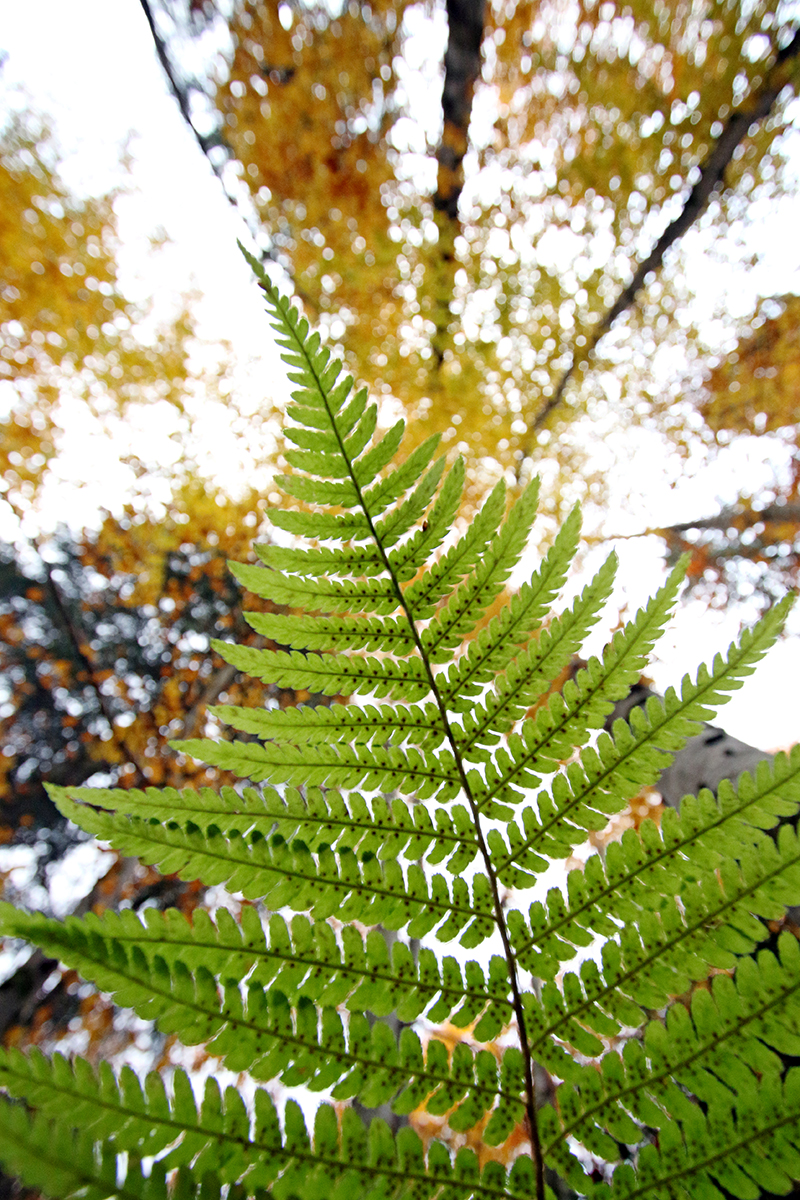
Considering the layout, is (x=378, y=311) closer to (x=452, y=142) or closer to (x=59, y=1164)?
(x=452, y=142)

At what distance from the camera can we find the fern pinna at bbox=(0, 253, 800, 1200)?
581mm

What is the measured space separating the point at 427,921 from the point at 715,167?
224 inches

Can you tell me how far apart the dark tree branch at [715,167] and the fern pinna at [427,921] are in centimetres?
509

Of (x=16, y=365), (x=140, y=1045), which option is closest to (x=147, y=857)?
(x=16, y=365)

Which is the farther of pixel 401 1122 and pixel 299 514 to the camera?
pixel 401 1122

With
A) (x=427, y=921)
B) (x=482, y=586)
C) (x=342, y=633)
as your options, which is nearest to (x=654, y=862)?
(x=427, y=921)

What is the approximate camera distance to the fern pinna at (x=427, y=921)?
0.58 meters

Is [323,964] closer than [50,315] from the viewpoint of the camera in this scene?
Yes

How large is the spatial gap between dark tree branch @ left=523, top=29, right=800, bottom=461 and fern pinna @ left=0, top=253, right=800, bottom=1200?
16.7ft

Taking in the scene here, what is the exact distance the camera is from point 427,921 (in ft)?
2.56

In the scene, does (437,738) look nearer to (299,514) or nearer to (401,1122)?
(299,514)

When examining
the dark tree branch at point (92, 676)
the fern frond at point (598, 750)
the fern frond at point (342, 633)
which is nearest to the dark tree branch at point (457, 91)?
the dark tree branch at point (92, 676)

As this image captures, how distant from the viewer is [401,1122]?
12.0ft

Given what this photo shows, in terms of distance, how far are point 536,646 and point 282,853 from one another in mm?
520
